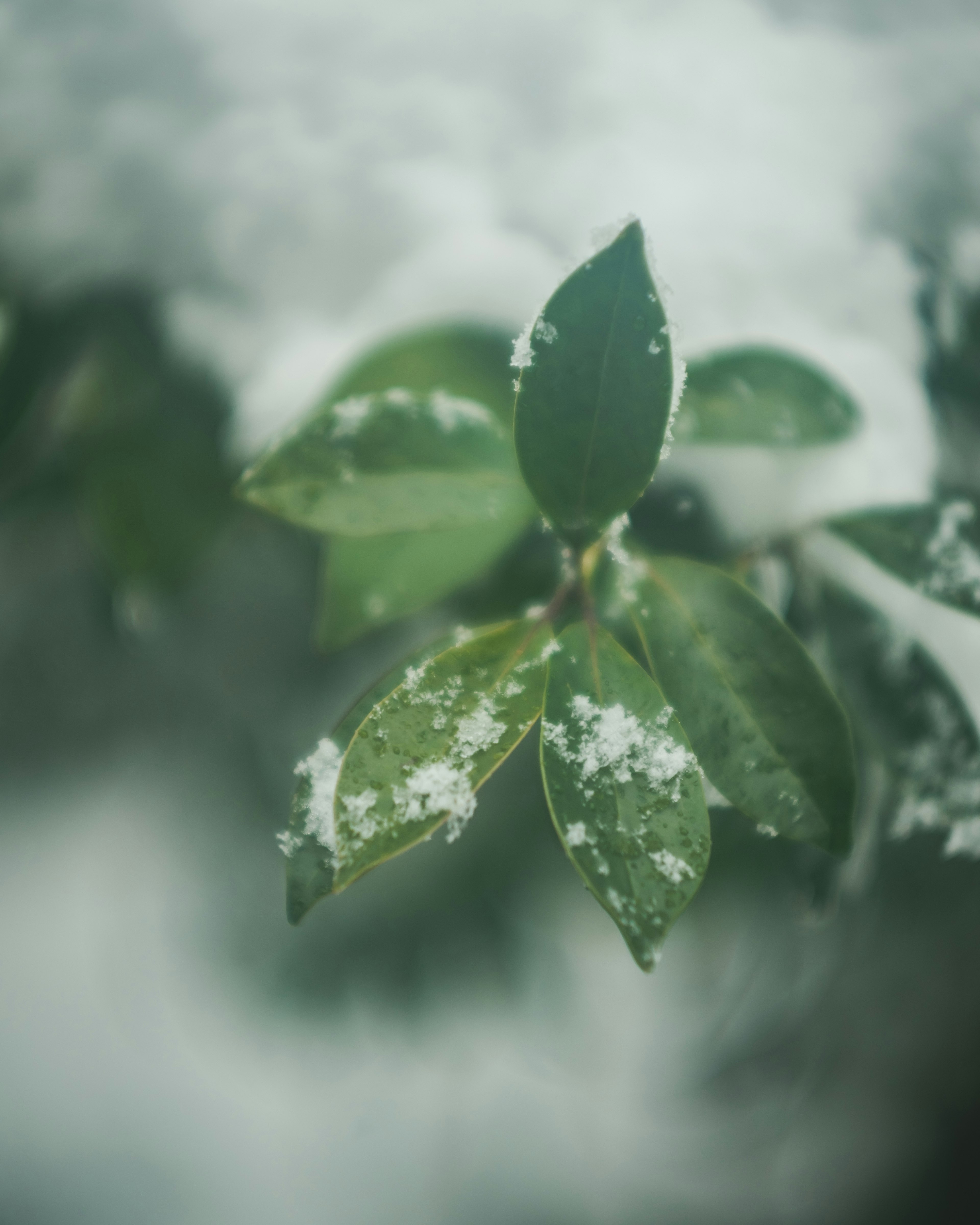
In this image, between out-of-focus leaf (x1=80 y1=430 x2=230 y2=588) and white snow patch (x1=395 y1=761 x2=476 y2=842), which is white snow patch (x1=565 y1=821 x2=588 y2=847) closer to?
Answer: white snow patch (x1=395 y1=761 x2=476 y2=842)

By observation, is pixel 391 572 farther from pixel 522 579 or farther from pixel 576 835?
pixel 576 835

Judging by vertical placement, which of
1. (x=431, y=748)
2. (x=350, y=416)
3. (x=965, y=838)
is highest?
(x=350, y=416)

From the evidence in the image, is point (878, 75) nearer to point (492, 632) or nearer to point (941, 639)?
point (941, 639)

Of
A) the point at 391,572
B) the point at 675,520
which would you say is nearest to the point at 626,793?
the point at 391,572

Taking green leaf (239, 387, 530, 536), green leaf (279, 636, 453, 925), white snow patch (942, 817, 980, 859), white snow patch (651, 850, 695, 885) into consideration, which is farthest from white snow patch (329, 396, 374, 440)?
white snow patch (942, 817, 980, 859)

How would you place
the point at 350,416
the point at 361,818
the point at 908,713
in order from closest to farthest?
the point at 361,818
the point at 350,416
the point at 908,713

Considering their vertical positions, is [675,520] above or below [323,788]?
above
